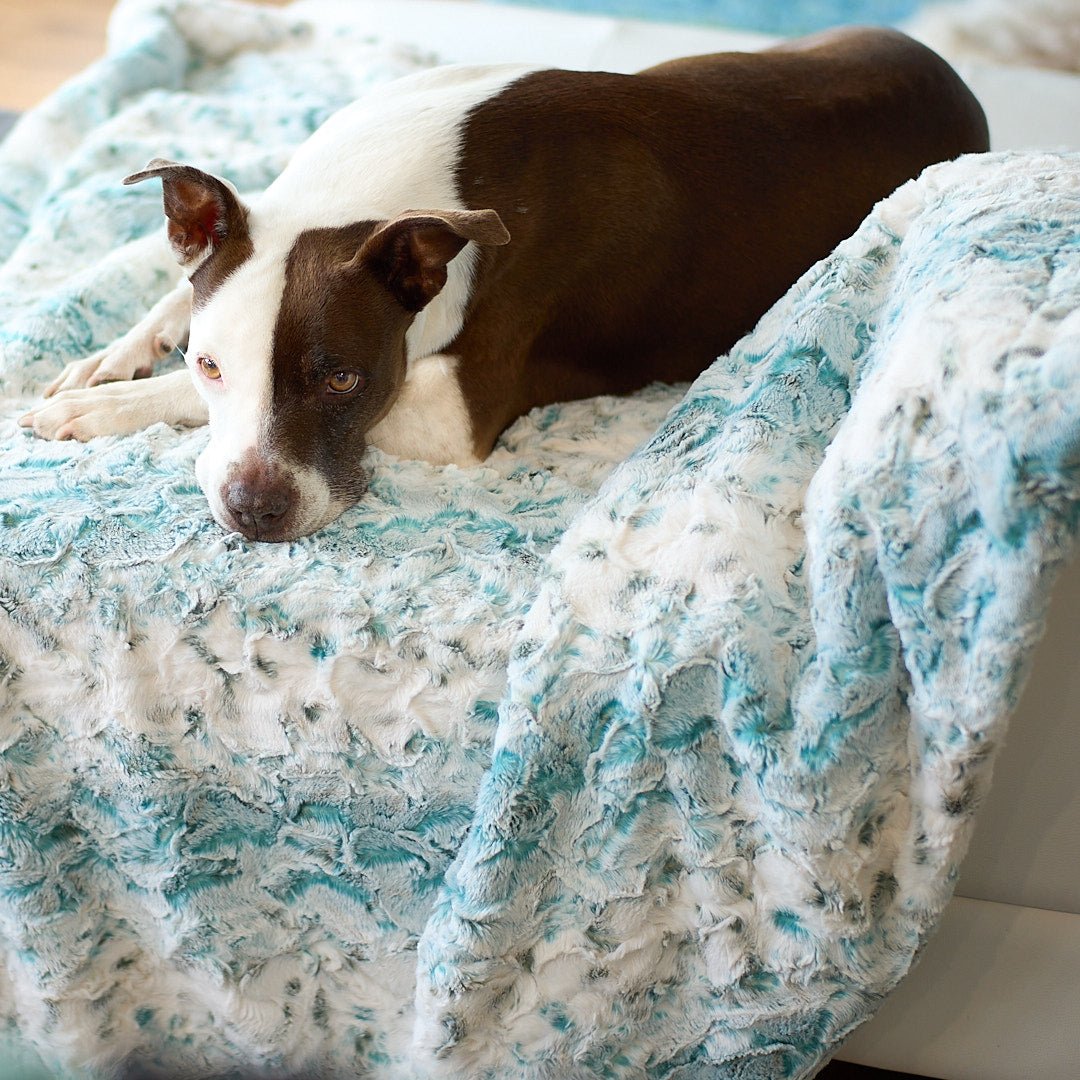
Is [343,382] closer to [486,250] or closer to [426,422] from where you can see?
[426,422]

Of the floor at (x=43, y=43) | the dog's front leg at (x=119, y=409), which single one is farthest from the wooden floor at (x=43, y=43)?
the dog's front leg at (x=119, y=409)

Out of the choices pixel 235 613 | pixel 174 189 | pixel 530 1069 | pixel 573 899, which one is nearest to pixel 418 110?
pixel 174 189

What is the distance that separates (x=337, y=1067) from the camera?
1.64 meters

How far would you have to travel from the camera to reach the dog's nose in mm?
1602

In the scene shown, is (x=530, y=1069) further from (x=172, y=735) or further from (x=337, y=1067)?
(x=172, y=735)

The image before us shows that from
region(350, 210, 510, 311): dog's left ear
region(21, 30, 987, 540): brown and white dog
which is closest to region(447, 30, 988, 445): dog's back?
region(21, 30, 987, 540): brown and white dog

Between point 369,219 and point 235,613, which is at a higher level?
point 369,219

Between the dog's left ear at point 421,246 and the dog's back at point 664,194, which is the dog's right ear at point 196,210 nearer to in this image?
the dog's left ear at point 421,246

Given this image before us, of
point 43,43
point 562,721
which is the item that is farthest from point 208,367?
point 43,43

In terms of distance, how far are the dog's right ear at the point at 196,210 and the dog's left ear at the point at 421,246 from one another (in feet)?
0.67

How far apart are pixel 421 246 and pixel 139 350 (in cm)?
62

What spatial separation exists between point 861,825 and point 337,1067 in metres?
0.83

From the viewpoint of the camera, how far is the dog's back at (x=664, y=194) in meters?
1.94

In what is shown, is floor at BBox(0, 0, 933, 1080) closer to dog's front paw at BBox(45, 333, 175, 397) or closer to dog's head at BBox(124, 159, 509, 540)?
dog's front paw at BBox(45, 333, 175, 397)
